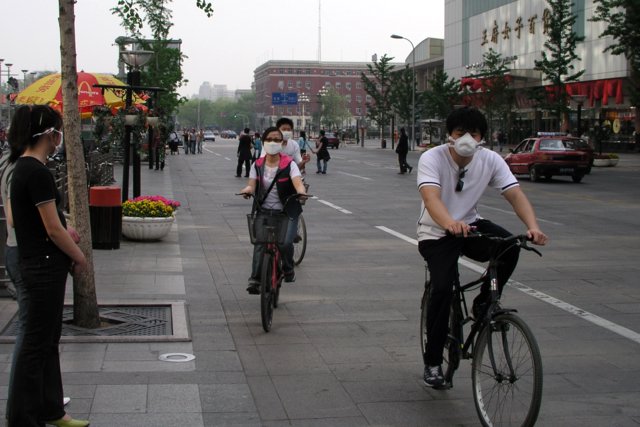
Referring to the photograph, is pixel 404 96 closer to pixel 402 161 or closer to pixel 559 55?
pixel 559 55

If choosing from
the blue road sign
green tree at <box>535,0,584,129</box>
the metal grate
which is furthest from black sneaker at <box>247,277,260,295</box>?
the blue road sign

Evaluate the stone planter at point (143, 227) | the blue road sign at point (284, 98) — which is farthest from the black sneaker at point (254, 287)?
the blue road sign at point (284, 98)

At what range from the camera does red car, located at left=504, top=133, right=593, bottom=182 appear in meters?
31.4

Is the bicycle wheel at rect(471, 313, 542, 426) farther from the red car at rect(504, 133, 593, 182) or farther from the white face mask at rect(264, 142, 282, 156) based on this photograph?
the red car at rect(504, 133, 593, 182)

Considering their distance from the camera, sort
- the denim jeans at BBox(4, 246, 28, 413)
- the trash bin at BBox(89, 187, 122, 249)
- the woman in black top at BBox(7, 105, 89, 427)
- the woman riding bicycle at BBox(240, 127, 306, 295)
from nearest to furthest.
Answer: the woman in black top at BBox(7, 105, 89, 427) → the denim jeans at BBox(4, 246, 28, 413) → the woman riding bicycle at BBox(240, 127, 306, 295) → the trash bin at BBox(89, 187, 122, 249)

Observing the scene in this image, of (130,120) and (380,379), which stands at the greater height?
(130,120)

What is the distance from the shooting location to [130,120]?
15656 millimetres

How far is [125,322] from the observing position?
784cm

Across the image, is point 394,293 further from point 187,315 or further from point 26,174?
point 26,174

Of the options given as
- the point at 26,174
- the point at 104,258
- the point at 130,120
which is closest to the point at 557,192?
the point at 130,120

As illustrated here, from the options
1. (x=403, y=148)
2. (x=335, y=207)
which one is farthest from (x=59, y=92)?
(x=403, y=148)

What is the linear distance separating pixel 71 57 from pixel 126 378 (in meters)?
2.83

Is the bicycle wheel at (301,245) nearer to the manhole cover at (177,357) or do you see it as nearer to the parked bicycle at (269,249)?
the parked bicycle at (269,249)

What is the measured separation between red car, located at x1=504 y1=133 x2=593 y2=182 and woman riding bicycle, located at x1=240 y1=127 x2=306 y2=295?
24110 mm
